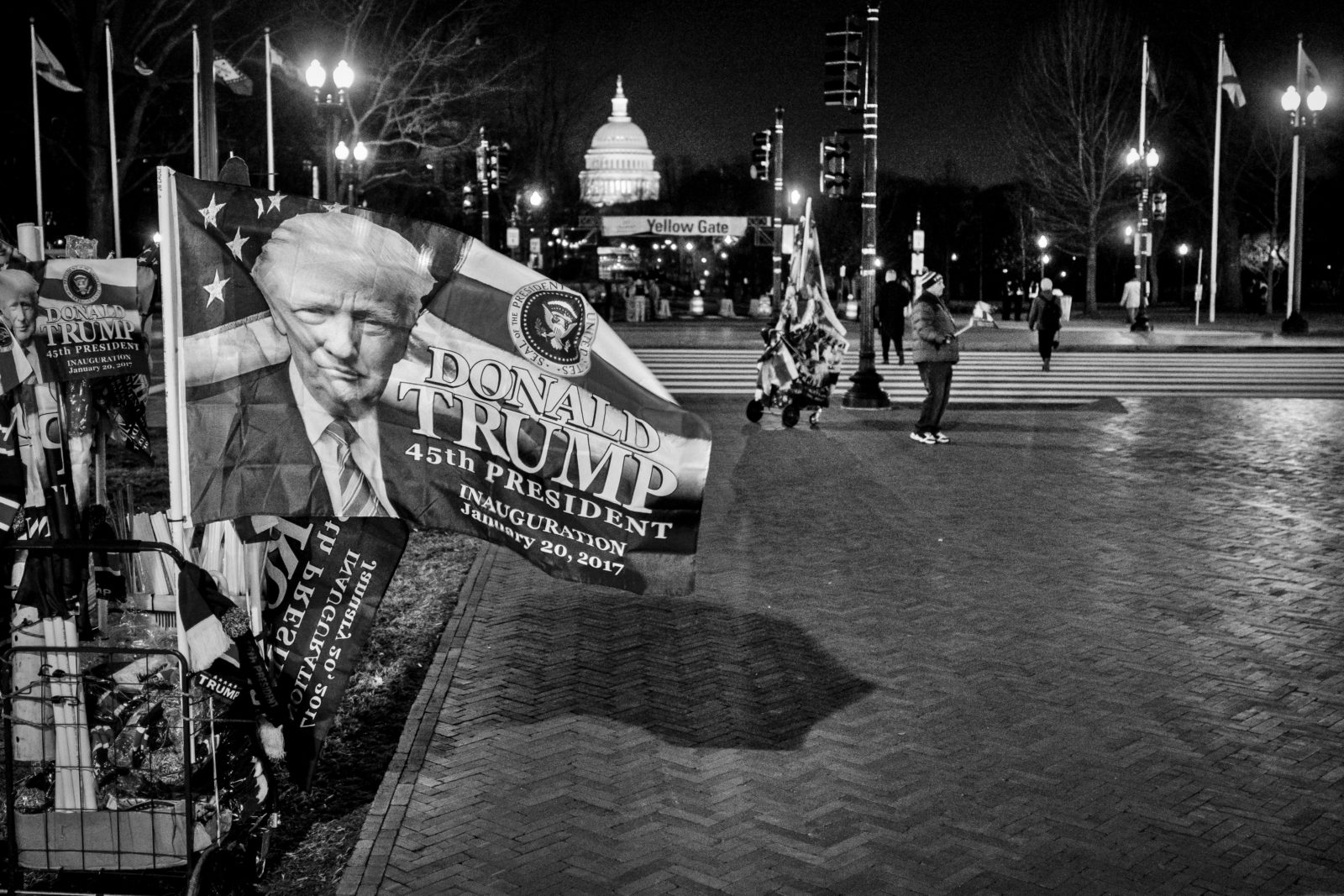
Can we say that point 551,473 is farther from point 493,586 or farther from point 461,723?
point 493,586

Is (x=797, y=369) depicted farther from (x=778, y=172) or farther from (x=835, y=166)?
(x=778, y=172)

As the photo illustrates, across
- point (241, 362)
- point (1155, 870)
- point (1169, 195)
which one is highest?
point (1169, 195)

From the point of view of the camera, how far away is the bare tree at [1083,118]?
54.9 metres

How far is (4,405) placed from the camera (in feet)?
20.8

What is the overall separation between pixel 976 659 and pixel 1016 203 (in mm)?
69116

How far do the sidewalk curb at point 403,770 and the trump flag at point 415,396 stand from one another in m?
1.18

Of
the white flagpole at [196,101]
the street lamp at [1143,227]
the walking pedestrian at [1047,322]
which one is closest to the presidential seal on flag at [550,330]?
the white flagpole at [196,101]

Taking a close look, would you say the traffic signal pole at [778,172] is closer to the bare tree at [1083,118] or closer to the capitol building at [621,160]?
the bare tree at [1083,118]

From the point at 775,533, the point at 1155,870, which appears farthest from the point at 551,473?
the point at 775,533

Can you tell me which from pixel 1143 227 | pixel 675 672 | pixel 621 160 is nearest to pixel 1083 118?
pixel 1143 227

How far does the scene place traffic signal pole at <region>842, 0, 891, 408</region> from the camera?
20.0 meters

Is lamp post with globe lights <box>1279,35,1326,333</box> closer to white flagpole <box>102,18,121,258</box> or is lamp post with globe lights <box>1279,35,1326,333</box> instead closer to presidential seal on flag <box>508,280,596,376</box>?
white flagpole <box>102,18,121,258</box>

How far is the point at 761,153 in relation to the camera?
120 feet

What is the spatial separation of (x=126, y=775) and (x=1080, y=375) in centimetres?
2262
